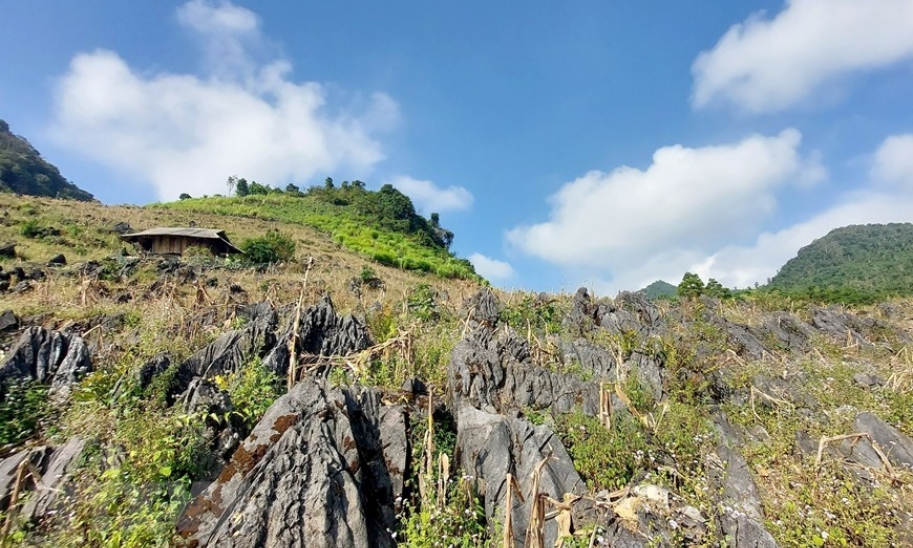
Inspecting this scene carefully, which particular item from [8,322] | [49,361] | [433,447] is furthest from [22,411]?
[433,447]

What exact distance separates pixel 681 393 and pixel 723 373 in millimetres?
1716

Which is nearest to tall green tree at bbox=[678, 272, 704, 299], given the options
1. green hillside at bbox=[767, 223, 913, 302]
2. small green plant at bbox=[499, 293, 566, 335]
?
green hillside at bbox=[767, 223, 913, 302]

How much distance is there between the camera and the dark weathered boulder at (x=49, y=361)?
210 inches

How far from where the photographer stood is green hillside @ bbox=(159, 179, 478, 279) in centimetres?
3872

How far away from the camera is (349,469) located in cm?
378

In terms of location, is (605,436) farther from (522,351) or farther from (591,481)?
(522,351)

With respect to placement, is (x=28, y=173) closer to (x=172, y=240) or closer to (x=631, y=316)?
(x=172, y=240)

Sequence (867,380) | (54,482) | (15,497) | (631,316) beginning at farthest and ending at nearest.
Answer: (631,316), (867,380), (54,482), (15,497)

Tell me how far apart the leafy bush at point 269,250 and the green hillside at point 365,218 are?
922 centimetres

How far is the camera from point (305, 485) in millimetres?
3420

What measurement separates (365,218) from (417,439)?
4996cm

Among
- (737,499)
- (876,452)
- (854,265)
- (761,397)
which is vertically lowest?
(737,499)

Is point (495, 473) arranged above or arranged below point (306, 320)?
below


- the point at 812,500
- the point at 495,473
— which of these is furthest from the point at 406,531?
the point at 812,500
